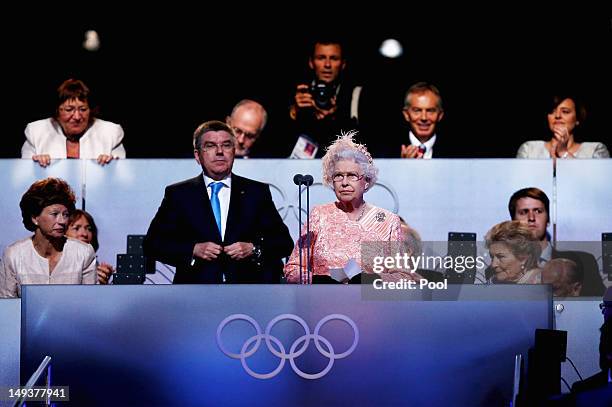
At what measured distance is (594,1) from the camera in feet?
32.0

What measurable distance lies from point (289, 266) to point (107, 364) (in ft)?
3.68

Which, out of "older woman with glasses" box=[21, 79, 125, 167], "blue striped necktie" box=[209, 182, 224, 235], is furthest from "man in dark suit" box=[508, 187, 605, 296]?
"older woman with glasses" box=[21, 79, 125, 167]

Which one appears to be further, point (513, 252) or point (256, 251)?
point (513, 252)

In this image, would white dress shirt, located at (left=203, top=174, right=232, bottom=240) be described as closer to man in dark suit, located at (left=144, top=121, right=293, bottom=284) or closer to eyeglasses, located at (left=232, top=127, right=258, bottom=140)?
man in dark suit, located at (left=144, top=121, right=293, bottom=284)

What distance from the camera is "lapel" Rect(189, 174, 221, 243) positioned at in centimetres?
705

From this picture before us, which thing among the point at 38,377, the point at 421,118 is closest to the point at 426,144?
the point at 421,118

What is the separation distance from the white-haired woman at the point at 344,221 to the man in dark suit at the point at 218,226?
1.46 ft

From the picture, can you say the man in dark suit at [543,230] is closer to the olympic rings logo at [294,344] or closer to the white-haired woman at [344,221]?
the white-haired woman at [344,221]

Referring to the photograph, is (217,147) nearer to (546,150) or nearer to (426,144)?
(426,144)

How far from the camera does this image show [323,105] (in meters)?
8.50

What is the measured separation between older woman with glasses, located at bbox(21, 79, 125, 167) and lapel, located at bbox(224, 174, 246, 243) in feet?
4.22

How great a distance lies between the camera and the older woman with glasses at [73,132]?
8242 millimetres

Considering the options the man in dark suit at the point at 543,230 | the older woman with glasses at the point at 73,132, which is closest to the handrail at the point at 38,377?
the older woman with glasses at the point at 73,132

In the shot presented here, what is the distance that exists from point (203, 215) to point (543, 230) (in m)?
2.14
